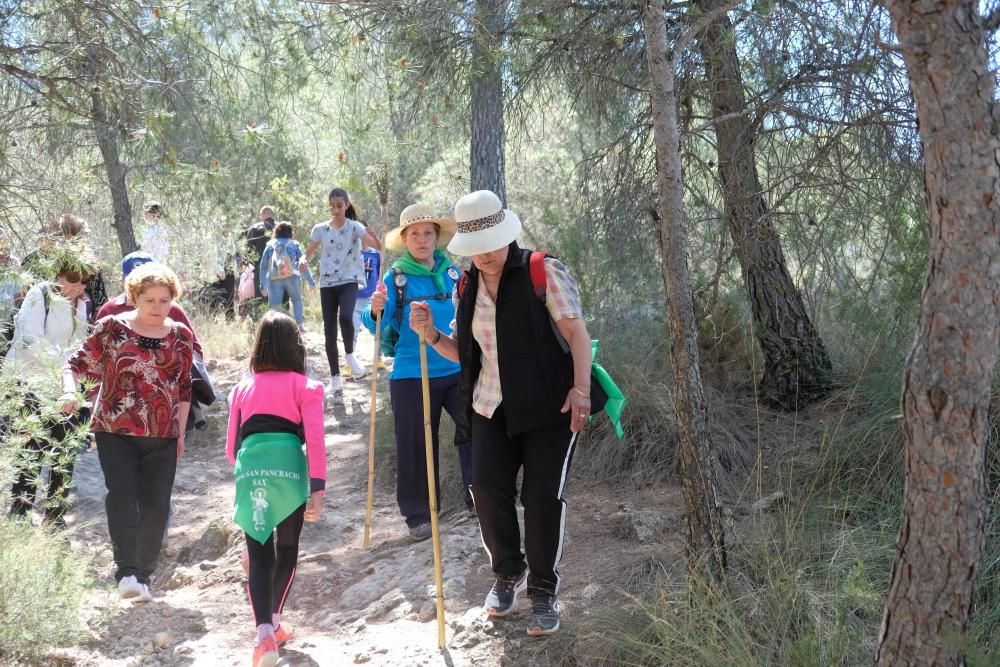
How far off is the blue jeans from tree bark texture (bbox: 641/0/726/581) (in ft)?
26.1

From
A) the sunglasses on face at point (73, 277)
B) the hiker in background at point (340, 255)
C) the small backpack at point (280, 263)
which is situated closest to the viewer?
the sunglasses on face at point (73, 277)

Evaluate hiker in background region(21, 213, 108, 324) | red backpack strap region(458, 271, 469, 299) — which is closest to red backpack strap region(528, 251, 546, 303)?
red backpack strap region(458, 271, 469, 299)

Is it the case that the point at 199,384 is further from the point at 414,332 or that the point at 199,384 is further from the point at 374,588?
the point at 374,588

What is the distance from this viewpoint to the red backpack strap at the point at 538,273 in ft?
14.0

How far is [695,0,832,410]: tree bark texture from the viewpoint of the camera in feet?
20.3

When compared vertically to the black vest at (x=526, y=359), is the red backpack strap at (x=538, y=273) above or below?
above

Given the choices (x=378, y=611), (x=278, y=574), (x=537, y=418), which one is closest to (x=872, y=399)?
(x=537, y=418)

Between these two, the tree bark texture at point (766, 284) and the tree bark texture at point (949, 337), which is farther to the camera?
the tree bark texture at point (766, 284)

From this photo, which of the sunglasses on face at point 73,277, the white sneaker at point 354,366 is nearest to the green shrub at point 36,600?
the sunglasses on face at point 73,277

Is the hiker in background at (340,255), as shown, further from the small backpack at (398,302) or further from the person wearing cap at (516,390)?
the person wearing cap at (516,390)

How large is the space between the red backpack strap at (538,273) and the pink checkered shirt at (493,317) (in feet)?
0.06

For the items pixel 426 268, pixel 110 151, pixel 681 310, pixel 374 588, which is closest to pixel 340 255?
pixel 110 151

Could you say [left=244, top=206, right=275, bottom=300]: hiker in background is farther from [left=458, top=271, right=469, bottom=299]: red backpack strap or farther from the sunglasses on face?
[left=458, top=271, right=469, bottom=299]: red backpack strap

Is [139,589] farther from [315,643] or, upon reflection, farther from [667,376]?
[667,376]
